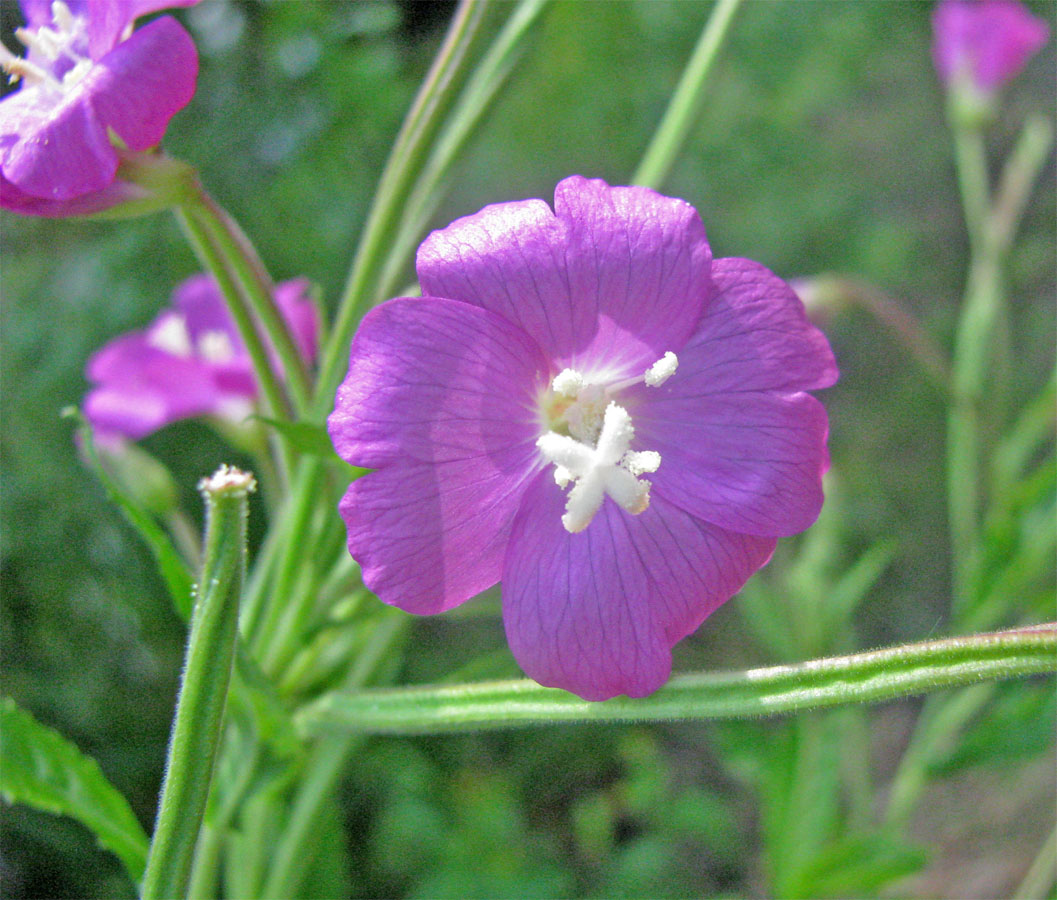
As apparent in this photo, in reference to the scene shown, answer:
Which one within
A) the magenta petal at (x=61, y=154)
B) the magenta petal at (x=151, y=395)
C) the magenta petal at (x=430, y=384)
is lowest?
the magenta petal at (x=151, y=395)

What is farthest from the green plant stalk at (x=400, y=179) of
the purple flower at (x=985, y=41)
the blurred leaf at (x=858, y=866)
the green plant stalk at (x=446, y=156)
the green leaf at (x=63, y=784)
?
A: the purple flower at (x=985, y=41)

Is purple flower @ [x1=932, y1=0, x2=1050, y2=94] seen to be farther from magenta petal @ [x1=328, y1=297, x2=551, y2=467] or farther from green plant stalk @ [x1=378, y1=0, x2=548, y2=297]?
magenta petal @ [x1=328, y1=297, x2=551, y2=467]

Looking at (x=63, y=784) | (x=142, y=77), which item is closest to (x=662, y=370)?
(x=142, y=77)

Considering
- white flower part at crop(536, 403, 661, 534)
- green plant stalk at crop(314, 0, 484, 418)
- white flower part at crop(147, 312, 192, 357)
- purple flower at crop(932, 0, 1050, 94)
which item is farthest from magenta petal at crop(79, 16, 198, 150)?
purple flower at crop(932, 0, 1050, 94)

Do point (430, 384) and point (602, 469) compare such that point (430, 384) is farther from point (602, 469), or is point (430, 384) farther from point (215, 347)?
point (215, 347)

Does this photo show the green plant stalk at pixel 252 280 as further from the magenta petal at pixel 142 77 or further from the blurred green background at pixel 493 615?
the blurred green background at pixel 493 615

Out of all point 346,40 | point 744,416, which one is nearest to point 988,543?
point 744,416
